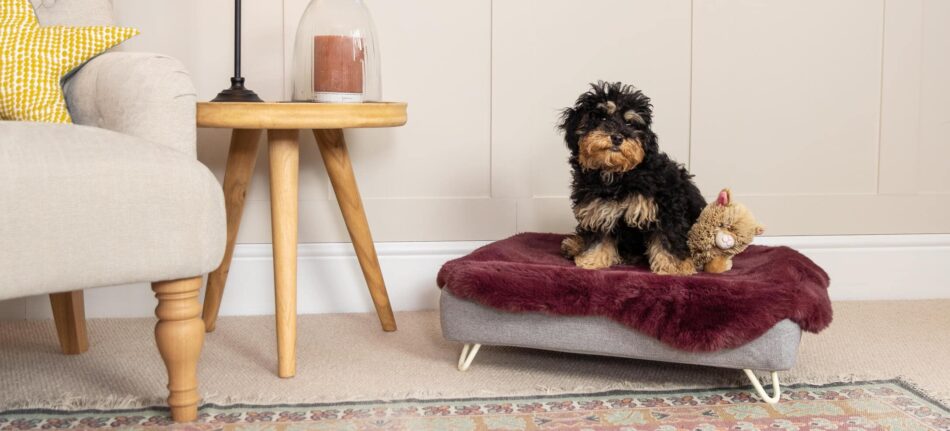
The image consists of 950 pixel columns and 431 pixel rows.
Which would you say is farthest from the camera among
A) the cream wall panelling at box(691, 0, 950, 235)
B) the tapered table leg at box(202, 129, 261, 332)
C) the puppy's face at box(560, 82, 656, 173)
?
the cream wall panelling at box(691, 0, 950, 235)

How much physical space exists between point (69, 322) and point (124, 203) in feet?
2.26

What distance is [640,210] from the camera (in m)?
1.74

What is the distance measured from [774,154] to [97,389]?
1714 millimetres

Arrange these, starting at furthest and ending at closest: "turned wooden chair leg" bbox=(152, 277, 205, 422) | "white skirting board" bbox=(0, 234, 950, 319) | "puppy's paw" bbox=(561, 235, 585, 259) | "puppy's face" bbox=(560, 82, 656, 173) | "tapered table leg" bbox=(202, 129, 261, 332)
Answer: "white skirting board" bbox=(0, 234, 950, 319) → "tapered table leg" bbox=(202, 129, 261, 332) → "puppy's paw" bbox=(561, 235, 585, 259) → "puppy's face" bbox=(560, 82, 656, 173) → "turned wooden chair leg" bbox=(152, 277, 205, 422)

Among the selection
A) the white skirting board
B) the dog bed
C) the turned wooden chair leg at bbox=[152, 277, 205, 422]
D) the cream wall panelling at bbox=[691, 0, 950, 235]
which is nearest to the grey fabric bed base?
the dog bed

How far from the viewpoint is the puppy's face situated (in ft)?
5.51


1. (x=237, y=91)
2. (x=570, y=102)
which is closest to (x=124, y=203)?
(x=237, y=91)

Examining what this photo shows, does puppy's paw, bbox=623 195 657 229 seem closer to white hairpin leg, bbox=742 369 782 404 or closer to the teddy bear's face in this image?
the teddy bear's face

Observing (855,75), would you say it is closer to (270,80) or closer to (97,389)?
(270,80)

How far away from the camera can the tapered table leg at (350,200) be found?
208 cm

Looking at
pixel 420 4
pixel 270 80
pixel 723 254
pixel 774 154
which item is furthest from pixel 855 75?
pixel 270 80

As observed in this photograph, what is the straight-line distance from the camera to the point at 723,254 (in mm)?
1791

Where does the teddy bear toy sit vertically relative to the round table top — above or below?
below

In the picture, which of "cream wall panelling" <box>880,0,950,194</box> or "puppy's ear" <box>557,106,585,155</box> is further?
"cream wall panelling" <box>880,0,950,194</box>
